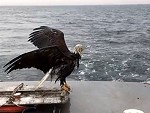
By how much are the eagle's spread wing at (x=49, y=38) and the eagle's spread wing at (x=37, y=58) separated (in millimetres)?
161

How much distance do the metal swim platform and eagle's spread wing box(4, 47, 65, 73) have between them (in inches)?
29.7

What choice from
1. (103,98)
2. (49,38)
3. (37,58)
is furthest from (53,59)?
(103,98)

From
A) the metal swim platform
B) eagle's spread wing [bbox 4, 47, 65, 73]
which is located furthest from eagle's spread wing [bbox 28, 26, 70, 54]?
the metal swim platform

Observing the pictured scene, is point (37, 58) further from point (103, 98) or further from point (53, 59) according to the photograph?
point (103, 98)

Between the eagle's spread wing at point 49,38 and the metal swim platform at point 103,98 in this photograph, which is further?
the eagle's spread wing at point 49,38

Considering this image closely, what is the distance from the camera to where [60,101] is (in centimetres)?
536

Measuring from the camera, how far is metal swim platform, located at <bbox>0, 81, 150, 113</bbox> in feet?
18.1

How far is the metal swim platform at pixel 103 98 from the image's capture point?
5.51 metres

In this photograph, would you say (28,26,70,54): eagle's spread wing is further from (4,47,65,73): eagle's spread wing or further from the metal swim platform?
the metal swim platform

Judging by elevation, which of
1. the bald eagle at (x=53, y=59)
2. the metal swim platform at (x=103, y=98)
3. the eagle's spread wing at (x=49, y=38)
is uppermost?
the eagle's spread wing at (x=49, y=38)

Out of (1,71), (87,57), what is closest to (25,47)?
(87,57)

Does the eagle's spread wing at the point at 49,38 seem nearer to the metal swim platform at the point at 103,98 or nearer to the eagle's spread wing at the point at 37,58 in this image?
the eagle's spread wing at the point at 37,58

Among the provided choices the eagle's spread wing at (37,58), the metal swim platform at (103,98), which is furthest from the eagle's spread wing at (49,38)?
the metal swim platform at (103,98)

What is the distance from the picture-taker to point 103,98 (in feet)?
19.9
